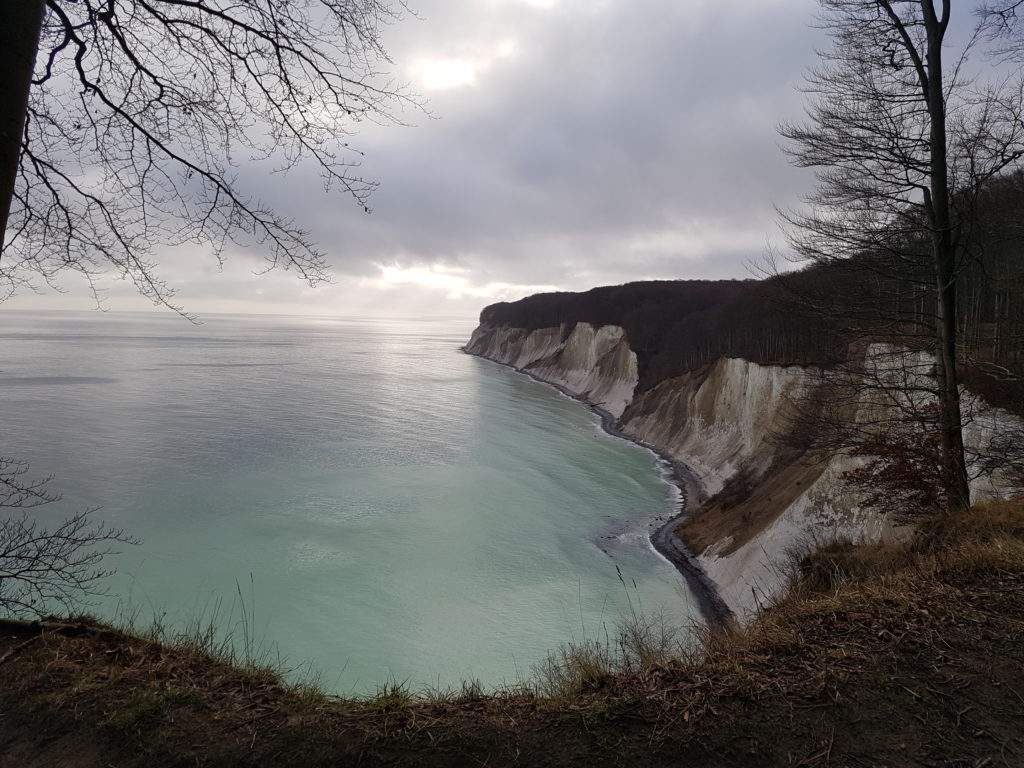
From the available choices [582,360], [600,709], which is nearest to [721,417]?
[600,709]

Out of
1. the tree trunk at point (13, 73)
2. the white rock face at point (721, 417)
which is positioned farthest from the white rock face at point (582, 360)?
the tree trunk at point (13, 73)

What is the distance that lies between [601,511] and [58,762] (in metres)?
23.2

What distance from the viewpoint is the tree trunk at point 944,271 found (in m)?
7.16

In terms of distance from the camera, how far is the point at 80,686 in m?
2.97

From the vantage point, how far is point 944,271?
7.40 metres

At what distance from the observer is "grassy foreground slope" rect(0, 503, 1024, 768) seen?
2598 millimetres

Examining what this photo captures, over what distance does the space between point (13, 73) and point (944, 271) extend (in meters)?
9.75

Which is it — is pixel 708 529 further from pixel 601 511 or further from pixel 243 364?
pixel 243 364

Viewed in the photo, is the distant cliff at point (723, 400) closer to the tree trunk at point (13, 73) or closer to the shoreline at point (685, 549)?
the shoreline at point (685, 549)

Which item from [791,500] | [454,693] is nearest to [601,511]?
[791,500]

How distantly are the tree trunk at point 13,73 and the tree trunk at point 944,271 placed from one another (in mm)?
9163

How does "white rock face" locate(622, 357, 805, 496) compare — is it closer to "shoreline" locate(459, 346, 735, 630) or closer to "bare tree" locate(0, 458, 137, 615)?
"shoreline" locate(459, 346, 735, 630)

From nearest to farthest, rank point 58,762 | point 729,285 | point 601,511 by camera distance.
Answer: point 58,762 < point 601,511 < point 729,285

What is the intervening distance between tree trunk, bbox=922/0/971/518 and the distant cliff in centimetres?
170
